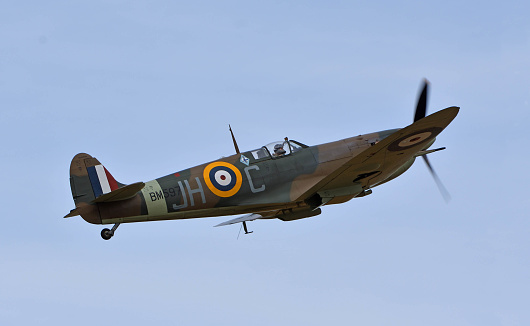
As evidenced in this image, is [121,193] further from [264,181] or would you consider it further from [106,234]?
[264,181]

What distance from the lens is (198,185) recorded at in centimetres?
1800

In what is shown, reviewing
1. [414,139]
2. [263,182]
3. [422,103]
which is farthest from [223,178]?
[422,103]

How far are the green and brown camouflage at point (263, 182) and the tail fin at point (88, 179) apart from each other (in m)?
0.02

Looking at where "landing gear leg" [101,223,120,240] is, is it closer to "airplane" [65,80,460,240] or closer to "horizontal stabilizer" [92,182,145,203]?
"airplane" [65,80,460,240]

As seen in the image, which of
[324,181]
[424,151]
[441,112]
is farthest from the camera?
[424,151]

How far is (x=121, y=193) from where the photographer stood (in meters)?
17.1

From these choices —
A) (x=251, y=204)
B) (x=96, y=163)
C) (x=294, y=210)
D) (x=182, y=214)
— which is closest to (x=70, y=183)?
(x=96, y=163)

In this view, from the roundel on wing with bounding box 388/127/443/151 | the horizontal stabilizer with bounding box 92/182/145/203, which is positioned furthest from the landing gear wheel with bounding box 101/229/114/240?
the roundel on wing with bounding box 388/127/443/151

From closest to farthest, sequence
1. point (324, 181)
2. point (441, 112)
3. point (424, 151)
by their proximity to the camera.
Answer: point (441, 112), point (324, 181), point (424, 151)

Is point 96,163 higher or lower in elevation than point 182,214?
higher

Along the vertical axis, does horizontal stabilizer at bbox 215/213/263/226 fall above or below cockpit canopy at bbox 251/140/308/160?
below

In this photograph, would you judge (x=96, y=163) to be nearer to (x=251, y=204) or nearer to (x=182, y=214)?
(x=182, y=214)

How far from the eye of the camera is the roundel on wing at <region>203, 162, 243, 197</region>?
1816 cm

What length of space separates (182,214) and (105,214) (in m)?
1.57
